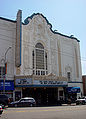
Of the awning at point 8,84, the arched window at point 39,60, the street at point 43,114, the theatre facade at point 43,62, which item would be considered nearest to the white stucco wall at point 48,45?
the theatre facade at point 43,62

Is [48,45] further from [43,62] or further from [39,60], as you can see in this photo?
[39,60]

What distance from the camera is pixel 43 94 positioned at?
3297 cm

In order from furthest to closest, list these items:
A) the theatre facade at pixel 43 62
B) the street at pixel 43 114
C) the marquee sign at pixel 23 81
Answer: the theatre facade at pixel 43 62, the marquee sign at pixel 23 81, the street at pixel 43 114

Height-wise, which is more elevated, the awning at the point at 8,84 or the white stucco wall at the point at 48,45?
the white stucco wall at the point at 48,45

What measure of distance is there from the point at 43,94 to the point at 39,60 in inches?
268

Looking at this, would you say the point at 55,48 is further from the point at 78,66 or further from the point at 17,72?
the point at 17,72

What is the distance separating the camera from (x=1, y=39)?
28812 mm

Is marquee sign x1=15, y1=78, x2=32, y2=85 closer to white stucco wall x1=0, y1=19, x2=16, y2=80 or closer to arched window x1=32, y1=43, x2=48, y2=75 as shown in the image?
white stucco wall x1=0, y1=19, x2=16, y2=80

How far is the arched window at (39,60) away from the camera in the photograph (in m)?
31.7

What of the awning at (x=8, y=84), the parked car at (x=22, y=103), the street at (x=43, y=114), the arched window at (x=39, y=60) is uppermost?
the arched window at (x=39, y=60)

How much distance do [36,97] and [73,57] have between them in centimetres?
1346

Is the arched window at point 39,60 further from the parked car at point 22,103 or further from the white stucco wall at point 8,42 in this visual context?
the parked car at point 22,103

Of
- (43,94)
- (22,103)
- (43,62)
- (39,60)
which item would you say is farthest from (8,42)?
(43,94)

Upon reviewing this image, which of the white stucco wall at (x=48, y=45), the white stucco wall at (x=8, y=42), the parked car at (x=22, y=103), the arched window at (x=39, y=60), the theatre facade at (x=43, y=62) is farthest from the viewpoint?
the arched window at (x=39, y=60)
